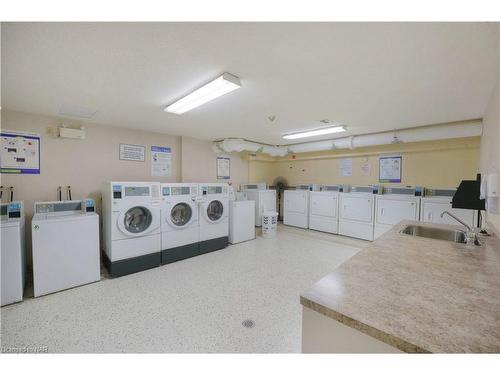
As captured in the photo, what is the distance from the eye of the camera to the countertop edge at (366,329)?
0.66 meters

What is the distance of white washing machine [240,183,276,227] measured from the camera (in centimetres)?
538

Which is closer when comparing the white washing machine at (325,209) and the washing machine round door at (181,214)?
the washing machine round door at (181,214)

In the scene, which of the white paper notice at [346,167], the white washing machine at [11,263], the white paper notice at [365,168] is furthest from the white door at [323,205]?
the white washing machine at [11,263]

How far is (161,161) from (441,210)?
5035 millimetres

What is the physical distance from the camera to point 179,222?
354 cm

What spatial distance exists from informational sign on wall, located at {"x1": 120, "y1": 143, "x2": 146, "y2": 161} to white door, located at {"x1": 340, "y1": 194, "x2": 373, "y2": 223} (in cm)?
425

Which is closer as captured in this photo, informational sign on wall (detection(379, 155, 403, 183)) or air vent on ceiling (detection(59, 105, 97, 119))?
air vent on ceiling (detection(59, 105, 97, 119))

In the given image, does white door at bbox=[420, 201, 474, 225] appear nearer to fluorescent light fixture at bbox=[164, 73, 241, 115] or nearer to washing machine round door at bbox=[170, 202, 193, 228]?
fluorescent light fixture at bbox=[164, 73, 241, 115]

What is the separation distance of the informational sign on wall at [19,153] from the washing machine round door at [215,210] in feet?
8.23

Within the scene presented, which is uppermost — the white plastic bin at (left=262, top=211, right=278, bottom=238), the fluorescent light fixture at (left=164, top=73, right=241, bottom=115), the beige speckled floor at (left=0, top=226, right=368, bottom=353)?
the fluorescent light fixture at (left=164, top=73, right=241, bottom=115)

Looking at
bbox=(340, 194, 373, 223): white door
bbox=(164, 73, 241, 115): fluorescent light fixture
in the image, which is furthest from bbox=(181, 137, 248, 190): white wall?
bbox=(340, 194, 373, 223): white door

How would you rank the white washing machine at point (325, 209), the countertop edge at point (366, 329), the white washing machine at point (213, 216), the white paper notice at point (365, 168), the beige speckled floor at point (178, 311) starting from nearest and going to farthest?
the countertop edge at point (366, 329)
the beige speckled floor at point (178, 311)
the white washing machine at point (213, 216)
the white paper notice at point (365, 168)
the white washing machine at point (325, 209)

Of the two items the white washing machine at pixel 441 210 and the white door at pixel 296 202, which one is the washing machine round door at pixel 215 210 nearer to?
the white door at pixel 296 202

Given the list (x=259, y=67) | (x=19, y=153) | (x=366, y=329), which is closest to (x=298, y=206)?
(x=259, y=67)
